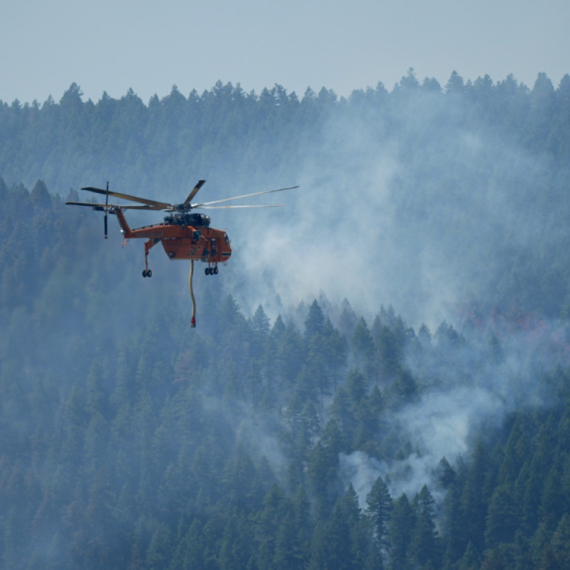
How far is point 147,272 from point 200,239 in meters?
7.20

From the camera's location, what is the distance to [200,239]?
268 ft

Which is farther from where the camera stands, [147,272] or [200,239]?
[200,239]

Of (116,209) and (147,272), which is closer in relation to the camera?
(147,272)

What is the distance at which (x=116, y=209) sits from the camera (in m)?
80.9

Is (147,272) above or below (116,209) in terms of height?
below

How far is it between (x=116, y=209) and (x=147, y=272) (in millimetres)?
7232

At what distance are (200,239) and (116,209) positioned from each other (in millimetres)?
5455

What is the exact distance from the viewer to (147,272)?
7531 centimetres
